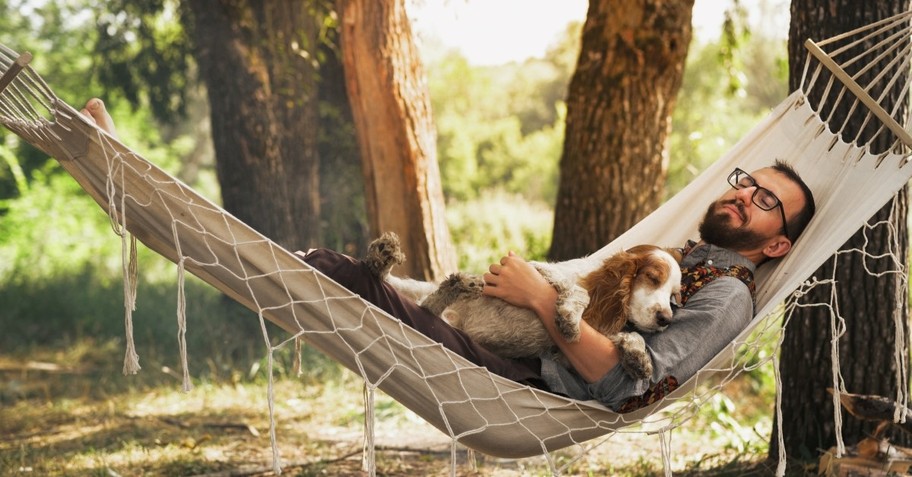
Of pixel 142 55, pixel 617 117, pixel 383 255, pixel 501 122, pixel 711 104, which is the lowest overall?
pixel 383 255

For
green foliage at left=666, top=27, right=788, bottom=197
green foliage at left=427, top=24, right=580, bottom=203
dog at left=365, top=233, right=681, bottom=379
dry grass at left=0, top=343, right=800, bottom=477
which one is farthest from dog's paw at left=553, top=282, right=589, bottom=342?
green foliage at left=427, top=24, right=580, bottom=203

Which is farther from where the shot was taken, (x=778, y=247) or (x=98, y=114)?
(x=778, y=247)

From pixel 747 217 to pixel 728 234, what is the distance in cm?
6

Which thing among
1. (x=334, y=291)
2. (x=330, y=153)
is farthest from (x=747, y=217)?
(x=330, y=153)

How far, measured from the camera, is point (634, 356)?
1.90 metres

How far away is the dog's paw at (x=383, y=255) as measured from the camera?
6.58 feet

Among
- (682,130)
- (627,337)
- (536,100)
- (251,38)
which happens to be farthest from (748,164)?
(536,100)

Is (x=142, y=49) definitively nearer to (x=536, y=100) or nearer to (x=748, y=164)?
(x=748, y=164)

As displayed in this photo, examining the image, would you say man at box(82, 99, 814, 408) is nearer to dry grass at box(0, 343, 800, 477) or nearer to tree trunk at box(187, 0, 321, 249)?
dry grass at box(0, 343, 800, 477)

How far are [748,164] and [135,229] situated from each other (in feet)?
5.48

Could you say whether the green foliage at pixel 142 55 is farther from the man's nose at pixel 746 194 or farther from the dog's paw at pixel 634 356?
the dog's paw at pixel 634 356

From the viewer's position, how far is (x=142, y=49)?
7020 millimetres

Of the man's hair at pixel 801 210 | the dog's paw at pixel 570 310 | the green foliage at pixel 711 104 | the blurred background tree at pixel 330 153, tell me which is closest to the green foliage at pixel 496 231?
the blurred background tree at pixel 330 153

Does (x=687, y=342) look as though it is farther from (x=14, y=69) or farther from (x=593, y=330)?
(x=14, y=69)
